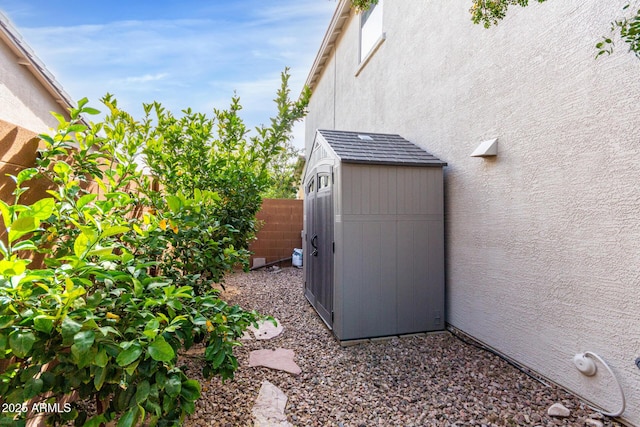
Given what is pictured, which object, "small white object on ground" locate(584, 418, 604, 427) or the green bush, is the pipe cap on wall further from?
the green bush

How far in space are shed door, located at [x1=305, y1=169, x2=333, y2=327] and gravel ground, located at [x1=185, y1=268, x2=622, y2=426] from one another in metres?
0.68

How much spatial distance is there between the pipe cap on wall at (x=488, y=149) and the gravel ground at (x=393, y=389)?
2342 millimetres

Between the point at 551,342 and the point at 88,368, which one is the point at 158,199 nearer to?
the point at 88,368

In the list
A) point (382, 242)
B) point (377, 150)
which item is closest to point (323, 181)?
point (377, 150)

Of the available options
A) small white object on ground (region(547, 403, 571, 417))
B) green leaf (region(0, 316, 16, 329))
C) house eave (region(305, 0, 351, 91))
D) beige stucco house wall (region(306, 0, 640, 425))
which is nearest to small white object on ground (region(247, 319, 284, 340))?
beige stucco house wall (region(306, 0, 640, 425))

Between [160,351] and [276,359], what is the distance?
8.95 ft

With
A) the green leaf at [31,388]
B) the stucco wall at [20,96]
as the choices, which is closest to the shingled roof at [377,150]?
the green leaf at [31,388]

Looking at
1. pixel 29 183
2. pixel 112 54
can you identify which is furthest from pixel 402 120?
pixel 29 183

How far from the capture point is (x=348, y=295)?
425 centimetres

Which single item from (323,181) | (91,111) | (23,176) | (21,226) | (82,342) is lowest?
(82,342)

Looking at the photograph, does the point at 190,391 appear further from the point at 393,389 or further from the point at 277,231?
the point at 277,231

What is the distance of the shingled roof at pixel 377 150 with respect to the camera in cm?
438

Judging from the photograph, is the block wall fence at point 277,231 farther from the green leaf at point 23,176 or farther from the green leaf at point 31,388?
the green leaf at point 31,388

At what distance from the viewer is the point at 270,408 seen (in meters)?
2.85
